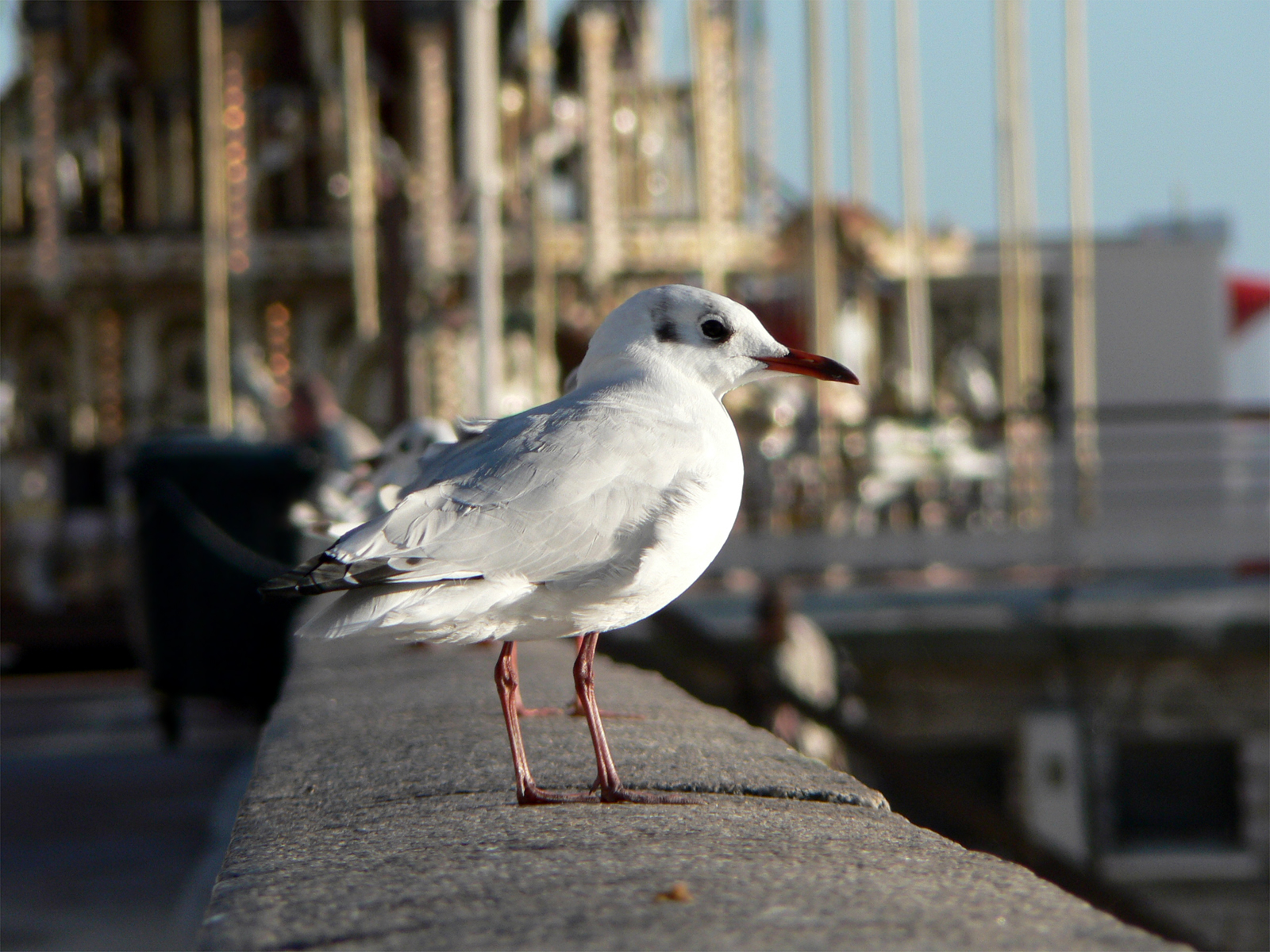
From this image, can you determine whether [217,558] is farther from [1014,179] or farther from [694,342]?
[1014,179]

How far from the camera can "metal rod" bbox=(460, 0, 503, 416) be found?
885 centimetres

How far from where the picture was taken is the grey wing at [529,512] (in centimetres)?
195

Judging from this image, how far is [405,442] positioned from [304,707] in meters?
0.76

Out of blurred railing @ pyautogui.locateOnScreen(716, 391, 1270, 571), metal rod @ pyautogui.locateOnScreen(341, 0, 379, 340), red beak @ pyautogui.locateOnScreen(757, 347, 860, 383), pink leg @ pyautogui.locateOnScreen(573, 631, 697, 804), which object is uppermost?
metal rod @ pyautogui.locateOnScreen(341, 0, 379, 340)

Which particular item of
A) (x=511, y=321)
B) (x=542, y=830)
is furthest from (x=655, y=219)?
(x=542, y=830)

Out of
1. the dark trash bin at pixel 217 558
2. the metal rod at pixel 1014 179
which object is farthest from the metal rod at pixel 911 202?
the dark trash bin at pixel 217 558

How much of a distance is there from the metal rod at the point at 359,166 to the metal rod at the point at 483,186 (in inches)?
209

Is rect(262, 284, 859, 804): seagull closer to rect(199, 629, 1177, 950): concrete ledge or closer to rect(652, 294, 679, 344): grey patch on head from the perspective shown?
rect(652, 294, 679, 344): grey patch on head

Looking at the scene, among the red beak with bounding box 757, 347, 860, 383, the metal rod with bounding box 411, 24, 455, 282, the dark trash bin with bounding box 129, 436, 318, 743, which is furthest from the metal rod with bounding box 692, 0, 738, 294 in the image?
the red beak with bounding box 757, 347, 860, 383

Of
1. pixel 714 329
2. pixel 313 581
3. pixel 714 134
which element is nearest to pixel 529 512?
pixel 313 581

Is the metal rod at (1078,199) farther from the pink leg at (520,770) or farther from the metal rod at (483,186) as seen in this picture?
the pink leg at (520,770)

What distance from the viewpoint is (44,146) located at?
1747cm

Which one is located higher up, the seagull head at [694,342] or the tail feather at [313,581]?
the seagull head at [694,342]

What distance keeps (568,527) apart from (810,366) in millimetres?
572
